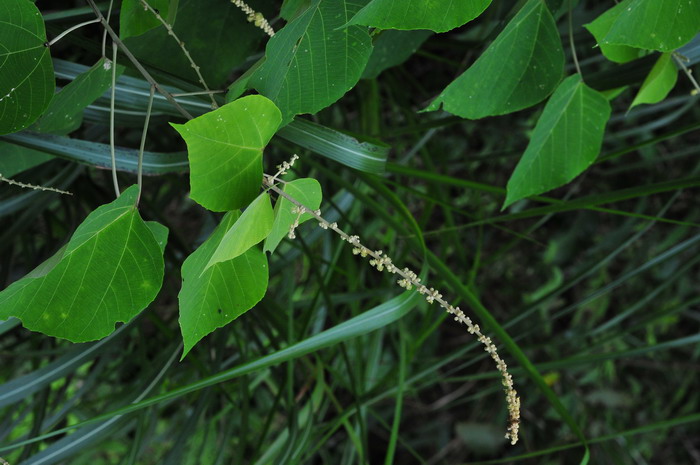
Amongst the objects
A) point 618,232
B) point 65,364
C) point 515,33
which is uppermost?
point 515,33

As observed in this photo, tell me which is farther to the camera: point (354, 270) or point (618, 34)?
point (354, 270)

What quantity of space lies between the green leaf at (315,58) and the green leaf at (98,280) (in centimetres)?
12

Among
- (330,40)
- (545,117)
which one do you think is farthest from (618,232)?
(330,40)

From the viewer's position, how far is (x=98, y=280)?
38 cm

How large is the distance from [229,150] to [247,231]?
2.0 inches

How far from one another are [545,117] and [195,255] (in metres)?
0.26

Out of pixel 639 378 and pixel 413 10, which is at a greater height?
pixel 413 10

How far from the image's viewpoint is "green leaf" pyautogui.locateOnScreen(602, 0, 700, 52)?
1.24ft

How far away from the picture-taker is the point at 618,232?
45.8 inches

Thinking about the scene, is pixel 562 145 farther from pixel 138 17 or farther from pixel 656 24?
pixel 138 17

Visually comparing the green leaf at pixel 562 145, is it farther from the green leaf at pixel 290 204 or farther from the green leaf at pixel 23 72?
the green leaf at pixel 23 72

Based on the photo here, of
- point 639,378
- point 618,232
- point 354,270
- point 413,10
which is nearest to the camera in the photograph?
point 413,10

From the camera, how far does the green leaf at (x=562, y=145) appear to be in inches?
17.9

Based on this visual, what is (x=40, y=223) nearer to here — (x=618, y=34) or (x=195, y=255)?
(x=195, y=255)
